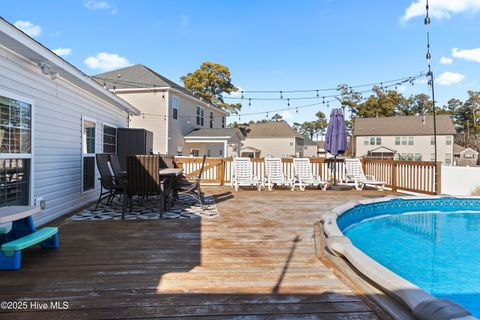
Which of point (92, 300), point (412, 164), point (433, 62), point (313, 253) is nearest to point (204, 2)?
point (433, 62)

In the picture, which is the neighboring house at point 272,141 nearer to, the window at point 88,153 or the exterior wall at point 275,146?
the exterior wall at point 275,146

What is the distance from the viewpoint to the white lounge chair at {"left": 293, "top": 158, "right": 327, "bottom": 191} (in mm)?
9455

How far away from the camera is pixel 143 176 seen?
512 centimetres

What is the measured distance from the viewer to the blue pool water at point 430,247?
3556mm

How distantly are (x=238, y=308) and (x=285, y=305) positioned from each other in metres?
0.33

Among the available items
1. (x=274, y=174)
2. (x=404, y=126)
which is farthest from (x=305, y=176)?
(x=404, y=126)

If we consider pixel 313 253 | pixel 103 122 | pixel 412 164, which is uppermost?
pixel 103 122

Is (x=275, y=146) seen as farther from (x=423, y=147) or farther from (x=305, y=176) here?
(x=305, y=176)

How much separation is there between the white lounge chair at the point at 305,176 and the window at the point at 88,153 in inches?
226

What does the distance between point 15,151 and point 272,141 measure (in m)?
30.6

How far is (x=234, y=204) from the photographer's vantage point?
21.7 ft

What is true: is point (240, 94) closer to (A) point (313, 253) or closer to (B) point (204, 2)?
(B) point (204, 2)

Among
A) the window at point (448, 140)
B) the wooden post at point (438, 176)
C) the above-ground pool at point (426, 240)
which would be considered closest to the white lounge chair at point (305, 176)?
the above-ground pool at point (426, 240)

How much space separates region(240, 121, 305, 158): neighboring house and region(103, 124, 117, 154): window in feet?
79.4
